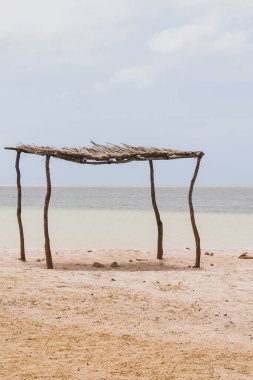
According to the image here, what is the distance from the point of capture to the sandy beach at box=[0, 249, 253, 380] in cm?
572

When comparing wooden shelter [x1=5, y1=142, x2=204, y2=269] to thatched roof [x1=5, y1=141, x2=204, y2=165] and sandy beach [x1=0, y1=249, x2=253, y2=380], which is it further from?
sandy beach [x1=0, y1=249, x2=253, y2=380]

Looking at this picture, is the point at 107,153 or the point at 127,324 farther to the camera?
the point at 107,153

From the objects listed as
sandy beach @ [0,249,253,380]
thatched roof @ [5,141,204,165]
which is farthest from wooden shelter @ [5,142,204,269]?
sandy beach @ [0,249,253,380]

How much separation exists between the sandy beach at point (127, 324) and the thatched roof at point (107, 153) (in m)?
2.18

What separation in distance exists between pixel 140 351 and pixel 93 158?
5.90 metres

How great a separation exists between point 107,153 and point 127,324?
500 centimetres

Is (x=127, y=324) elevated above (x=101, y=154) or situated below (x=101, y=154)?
below

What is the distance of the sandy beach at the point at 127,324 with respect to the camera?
18.8 ft

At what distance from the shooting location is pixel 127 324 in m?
7.37

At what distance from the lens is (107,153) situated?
1179 centimetres

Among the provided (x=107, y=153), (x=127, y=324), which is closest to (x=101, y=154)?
(x=107, y=153)

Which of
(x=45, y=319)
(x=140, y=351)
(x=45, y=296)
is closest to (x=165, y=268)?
(x=45, y=296)

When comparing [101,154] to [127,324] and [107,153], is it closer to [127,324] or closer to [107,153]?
[107,153]

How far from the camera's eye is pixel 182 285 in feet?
31.6
